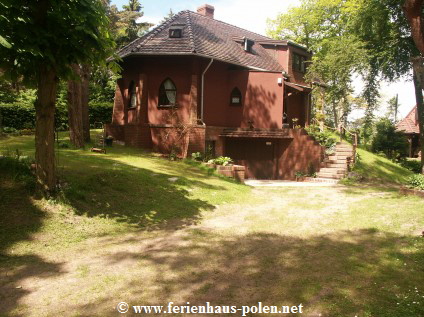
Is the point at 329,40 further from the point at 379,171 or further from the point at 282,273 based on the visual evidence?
the point at 282,273

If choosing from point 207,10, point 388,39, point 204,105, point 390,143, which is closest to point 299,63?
point 388,39

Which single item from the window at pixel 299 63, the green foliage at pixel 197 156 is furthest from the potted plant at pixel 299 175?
the window at pixel 299 63

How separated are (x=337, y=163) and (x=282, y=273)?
15717 millimetres

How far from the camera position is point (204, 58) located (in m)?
19.4

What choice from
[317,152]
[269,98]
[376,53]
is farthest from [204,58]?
[376,53]

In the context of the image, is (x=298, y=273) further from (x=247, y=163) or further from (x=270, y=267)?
(x=247, y=163)

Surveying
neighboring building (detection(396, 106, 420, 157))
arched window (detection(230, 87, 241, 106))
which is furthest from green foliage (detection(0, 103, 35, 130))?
neighboring building (detection(396, 106, 420, 157))

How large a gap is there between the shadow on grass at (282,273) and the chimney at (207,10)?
24190mm

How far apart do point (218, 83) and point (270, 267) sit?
1626 centimetres

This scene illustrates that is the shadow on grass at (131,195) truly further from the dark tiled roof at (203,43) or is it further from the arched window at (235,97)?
the arched window at (235,97)

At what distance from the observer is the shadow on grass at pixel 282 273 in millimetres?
4441

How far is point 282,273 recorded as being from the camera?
5488 mm

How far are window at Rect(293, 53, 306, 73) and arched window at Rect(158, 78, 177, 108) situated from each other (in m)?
11.5

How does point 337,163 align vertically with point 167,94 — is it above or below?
below
